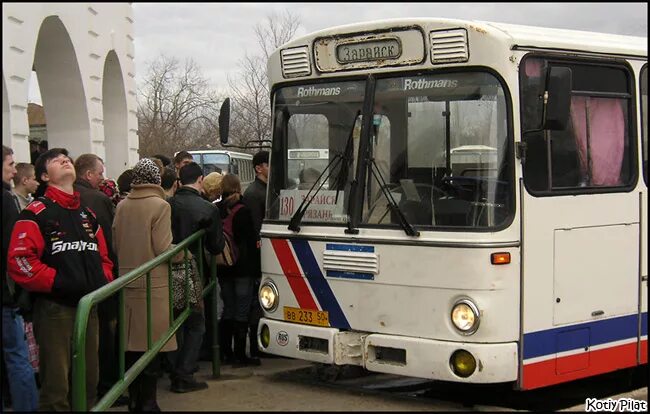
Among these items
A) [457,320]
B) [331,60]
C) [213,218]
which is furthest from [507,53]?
[213,218]

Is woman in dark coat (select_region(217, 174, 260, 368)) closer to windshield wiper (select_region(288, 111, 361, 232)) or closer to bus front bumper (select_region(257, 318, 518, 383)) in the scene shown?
bus front bumper (select_region(257, 318, 518, 383))

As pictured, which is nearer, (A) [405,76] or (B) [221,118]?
(A) [405,76]

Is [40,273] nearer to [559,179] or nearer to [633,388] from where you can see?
[559,179]

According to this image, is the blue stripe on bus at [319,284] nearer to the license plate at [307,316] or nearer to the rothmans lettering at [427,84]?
the license plate at [307,316]

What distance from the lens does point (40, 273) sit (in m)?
4.72

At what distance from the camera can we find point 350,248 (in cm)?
603

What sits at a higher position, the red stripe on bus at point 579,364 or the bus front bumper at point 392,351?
the bus front bumper at point 392,351

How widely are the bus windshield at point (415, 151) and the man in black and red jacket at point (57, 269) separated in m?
1.97

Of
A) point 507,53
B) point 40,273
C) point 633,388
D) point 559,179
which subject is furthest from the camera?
point 633,388

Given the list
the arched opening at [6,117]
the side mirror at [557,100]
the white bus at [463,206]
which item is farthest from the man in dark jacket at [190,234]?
the arched opening at [6,117]

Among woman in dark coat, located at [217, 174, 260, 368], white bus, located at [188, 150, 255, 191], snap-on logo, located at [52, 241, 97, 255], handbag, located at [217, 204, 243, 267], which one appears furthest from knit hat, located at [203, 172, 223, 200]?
white bus, located at [188, 150, 255, 191]

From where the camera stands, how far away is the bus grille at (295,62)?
258 inches

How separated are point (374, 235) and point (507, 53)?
62.0 inches

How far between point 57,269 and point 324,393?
240cm
